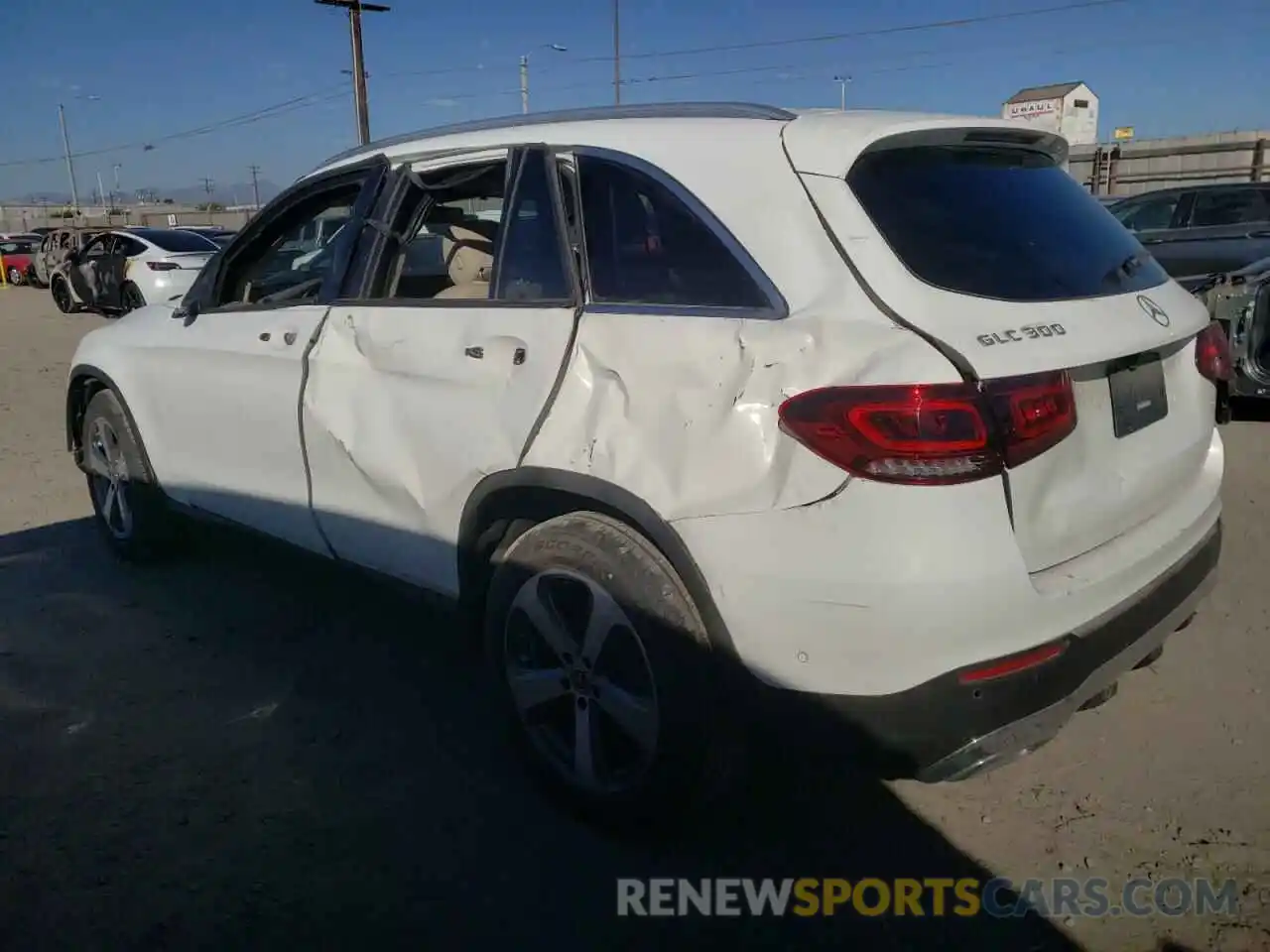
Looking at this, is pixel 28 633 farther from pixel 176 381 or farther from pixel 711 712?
pixel 711 712

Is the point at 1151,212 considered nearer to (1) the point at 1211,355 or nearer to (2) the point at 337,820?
(1) the point at 1211,355

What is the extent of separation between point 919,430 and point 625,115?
135 centimetres

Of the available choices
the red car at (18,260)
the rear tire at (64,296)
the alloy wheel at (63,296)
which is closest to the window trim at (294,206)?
the rear tire at (64,296)

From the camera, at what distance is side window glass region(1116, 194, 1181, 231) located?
1110cm

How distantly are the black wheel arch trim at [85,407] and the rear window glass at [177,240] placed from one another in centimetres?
1251

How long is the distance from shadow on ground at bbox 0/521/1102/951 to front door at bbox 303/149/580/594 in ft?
1.11

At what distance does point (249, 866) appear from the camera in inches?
103

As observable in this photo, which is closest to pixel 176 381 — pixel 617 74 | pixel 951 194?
pixel 951 194

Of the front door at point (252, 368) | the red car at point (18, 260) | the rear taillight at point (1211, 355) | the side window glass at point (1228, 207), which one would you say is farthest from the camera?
the red car at point (18, 260)

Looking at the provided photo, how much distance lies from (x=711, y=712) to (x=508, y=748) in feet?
3.23

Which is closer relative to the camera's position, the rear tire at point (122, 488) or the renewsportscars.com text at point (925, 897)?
the renewsportscars.com text at point (925, 897)

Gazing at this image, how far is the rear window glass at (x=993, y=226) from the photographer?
90.4 inches

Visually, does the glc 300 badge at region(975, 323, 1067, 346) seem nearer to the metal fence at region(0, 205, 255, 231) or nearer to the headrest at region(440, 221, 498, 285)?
the headrest at region(440, 221, 498, 285)

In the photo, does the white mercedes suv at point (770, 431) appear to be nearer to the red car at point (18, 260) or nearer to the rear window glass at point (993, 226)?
the rear window glass at point (993, 226)
